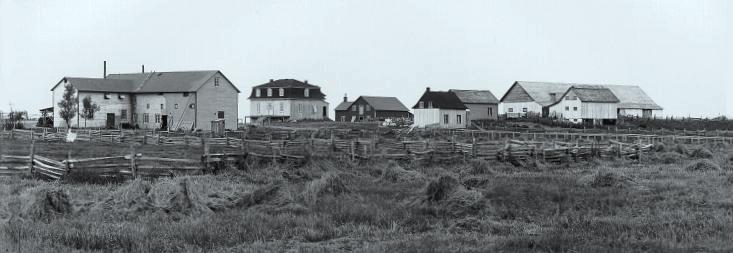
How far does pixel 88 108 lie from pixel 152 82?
24.4 ft

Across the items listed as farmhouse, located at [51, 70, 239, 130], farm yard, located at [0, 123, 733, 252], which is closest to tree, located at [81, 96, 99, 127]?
farmhouse, located at [51, 70, 239, 130]

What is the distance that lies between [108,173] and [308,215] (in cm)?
916

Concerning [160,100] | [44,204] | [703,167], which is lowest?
[703,167]

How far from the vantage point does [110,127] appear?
67.0 metres

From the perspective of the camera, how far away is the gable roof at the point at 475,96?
8644 cm

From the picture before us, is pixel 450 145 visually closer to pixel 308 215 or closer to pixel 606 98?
pixel 308 215

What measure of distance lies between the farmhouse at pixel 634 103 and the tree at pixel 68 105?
6771cm

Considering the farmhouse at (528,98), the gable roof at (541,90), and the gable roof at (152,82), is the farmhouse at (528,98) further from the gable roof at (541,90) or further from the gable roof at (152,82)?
the gable roof at (152,82)

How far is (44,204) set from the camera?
582 inches

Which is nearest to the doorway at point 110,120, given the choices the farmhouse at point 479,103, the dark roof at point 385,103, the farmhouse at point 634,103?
the farmhouse at point 479,103

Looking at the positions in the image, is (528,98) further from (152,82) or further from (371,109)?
(152,82)

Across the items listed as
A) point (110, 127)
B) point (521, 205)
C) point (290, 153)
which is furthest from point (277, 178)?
point (110, 127)

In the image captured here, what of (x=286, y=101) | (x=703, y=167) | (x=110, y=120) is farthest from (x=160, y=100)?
(x=703, y=167)

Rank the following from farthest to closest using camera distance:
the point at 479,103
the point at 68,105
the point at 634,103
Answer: the point at 634,103 < the point at 479,103 < the point at 68,105
